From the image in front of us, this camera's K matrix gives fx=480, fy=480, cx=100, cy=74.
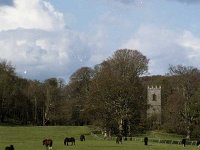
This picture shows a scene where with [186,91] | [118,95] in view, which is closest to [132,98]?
[118,95]

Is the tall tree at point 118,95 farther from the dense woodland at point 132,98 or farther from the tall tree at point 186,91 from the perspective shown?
the tall tree at point 186,91

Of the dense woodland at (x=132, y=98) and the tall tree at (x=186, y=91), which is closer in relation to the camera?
the dense woodland at (x=132, y=98)

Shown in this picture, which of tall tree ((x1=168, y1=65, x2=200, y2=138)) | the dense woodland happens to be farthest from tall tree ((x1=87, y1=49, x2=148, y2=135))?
tall tree ((x1=168, y1=65, x2=200, y2=138))

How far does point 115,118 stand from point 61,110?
48712mm

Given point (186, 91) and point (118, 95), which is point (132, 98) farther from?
point (186, 91)

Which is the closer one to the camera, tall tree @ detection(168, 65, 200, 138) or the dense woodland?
the dense woodland

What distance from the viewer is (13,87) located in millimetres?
133375

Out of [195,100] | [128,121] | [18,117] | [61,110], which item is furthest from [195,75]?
[18,117]

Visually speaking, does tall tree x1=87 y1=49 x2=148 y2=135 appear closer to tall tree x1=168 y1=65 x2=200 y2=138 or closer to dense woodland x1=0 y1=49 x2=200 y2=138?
dense woodland x1=0 y1=49 x2=200 y2=138

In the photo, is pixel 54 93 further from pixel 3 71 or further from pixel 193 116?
pixel 193 116

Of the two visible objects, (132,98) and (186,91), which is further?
(186,91)

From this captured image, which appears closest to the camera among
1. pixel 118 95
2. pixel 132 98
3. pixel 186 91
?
pixel 132 98

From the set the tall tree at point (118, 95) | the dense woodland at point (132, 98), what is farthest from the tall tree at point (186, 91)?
the tall tree at point (118, 95)

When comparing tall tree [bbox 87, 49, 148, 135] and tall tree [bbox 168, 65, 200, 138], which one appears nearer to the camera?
tall tree [bbox 87, 49, 148, 135]
